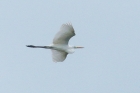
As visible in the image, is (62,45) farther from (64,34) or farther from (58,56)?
(64,34)

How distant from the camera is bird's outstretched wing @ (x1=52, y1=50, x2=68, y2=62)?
86875mm

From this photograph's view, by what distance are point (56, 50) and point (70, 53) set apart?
Answer: 4.00 feet

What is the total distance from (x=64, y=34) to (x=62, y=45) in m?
1.66

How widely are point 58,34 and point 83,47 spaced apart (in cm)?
440

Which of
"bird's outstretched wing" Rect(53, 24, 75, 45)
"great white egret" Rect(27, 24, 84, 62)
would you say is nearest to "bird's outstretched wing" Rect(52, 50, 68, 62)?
"great white egret" Rect(27, 24, 84, 62)

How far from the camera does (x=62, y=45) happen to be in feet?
284

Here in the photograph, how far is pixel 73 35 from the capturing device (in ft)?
280

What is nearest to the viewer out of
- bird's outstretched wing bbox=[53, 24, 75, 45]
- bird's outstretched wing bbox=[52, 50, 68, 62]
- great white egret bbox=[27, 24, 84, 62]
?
bird's outstretched wing bbox=[53, 24, 75, 45]

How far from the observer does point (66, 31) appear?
84.7 metres

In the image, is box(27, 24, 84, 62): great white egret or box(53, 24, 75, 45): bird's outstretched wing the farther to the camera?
box(27, 24, 84, 62): great white egret

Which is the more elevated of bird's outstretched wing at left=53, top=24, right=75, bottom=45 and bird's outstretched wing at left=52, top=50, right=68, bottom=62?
bird's outstretched wing at left=53, top=24, right=75, bottom=45

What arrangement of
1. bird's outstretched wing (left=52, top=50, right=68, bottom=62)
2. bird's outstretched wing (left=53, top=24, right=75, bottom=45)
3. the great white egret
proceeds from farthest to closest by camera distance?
bird's outstretched wing (left=52, top=50, right=68, bottom=62) → the great white egret → bird's outstretched wing (left=53, top=24, right=75, bottom=45)

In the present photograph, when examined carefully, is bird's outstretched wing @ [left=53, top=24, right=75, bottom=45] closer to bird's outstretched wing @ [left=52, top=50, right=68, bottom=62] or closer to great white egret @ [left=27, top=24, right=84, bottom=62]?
great white egret @ [left=27, top=24, right=84, bottom=62]

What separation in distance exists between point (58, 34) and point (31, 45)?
3.01 metres
